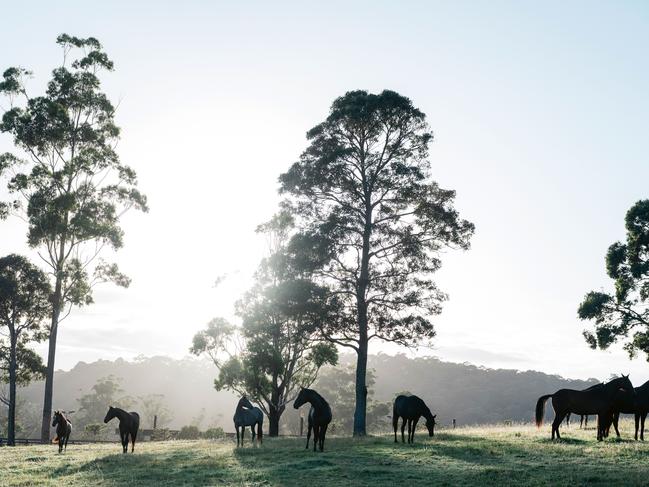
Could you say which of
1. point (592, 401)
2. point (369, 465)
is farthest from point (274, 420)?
point (369, 465)

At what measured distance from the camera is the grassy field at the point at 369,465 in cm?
1538

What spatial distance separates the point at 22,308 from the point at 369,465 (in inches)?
1364

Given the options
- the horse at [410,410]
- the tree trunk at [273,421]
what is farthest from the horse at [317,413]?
the tree trunk at [273,421]

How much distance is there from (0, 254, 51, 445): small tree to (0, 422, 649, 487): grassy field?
21.2m

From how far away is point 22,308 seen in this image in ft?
143

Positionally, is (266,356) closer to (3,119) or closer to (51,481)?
(51,481)

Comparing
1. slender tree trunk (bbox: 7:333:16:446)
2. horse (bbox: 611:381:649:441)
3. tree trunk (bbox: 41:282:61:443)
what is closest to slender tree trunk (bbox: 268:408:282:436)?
tree trunk (bbox: 41:282:61:443)

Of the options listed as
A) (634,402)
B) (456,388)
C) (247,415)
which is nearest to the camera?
(634,402)

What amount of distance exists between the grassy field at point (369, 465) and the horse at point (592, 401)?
912 mm

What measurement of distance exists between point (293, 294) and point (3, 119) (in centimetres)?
2460

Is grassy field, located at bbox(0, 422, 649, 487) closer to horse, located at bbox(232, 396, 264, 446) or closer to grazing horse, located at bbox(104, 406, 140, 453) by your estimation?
grazing horse, located at bbox(104, 406, 140, 453)

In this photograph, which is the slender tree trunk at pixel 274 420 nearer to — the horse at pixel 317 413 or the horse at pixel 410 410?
the horse at pixel 410 410

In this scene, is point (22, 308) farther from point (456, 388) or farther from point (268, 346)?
point (456, 388)

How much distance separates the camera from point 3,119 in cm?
4106
